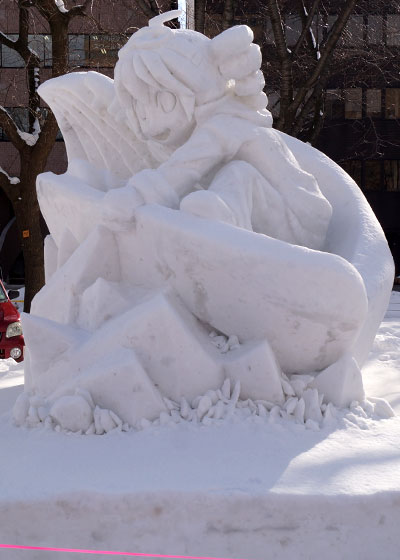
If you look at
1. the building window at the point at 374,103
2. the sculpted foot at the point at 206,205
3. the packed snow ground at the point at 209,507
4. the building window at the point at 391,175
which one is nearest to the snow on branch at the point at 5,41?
the sculpted foot at the point at 206,205

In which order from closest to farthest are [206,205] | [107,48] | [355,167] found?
[206,205] → [107,48] → [355,167]

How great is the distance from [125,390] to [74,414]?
0.78 ft

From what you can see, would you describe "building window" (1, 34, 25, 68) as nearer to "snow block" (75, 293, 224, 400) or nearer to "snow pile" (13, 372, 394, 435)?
"snow block" (75, 293, 224, 400)

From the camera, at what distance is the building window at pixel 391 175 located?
19.6 meters

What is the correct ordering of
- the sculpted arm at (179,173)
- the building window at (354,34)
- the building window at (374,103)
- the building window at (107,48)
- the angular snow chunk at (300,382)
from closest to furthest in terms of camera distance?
the angular snow chunk at (300,382), the sculpted arm at (179,173), the building window at (107,48), the building window at (354,34), the building window at (374,103)

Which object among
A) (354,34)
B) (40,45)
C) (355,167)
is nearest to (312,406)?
(354,34)

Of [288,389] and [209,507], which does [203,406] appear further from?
[209,507]

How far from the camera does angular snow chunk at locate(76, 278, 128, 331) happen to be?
3645 millimetres

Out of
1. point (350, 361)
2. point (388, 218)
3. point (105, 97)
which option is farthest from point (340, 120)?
point (350, 361)

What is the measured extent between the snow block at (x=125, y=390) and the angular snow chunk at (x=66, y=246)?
121 cm

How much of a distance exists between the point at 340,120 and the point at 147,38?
50.6 feet

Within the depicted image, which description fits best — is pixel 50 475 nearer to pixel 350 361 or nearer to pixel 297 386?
pixel 297 386

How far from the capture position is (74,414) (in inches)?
127

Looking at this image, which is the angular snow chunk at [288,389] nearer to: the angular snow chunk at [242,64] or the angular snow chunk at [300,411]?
the angular snow chunk at [300,411]
